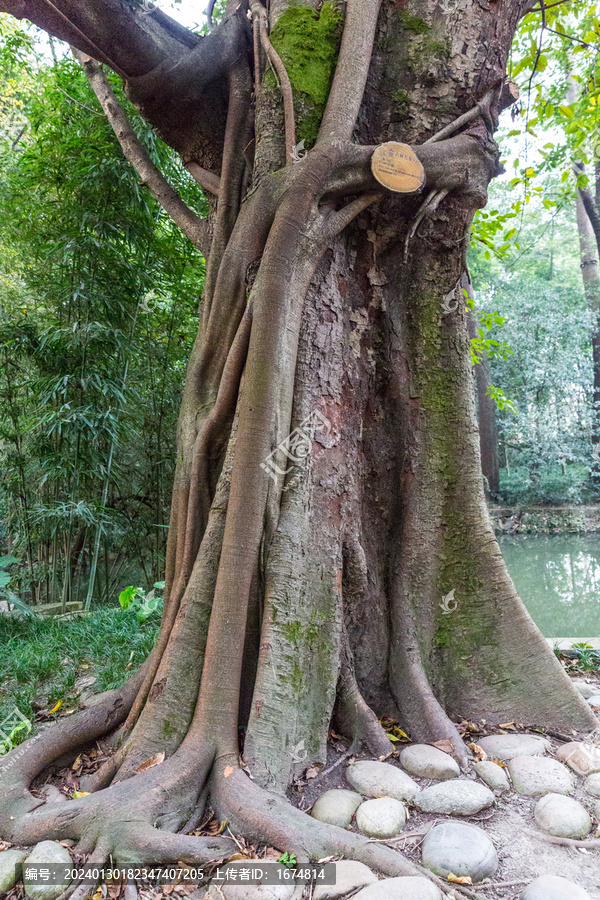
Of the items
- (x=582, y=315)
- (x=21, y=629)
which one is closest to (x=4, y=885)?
(x=21, y=629)

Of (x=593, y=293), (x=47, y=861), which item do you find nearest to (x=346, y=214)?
(x=47, y=861)

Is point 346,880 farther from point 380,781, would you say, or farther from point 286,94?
point 286,94

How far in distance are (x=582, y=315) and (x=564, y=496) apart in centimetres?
348

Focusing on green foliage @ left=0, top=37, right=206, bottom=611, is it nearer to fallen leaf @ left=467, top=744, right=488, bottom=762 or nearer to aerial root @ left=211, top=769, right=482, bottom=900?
aerial root @ left=211, top=769, right=482, bottom=900

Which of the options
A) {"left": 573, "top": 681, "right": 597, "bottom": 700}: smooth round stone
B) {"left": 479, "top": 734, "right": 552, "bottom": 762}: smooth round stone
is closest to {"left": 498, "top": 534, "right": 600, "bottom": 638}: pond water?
{"left": 573, "top": 681, "right": 597, "bottom": 700}: smooth round stone

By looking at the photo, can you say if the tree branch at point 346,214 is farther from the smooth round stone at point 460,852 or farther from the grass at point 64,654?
the grass at point 64,654

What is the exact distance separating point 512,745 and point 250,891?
3.39 feet

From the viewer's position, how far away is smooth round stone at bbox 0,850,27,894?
119 cm

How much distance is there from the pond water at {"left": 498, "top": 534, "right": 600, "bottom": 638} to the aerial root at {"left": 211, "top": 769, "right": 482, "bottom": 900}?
315 centimetres

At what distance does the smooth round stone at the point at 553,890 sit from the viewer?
111 centimetres

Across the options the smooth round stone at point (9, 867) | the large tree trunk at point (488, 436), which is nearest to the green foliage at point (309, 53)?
the smooth round stone at point (9, 867)

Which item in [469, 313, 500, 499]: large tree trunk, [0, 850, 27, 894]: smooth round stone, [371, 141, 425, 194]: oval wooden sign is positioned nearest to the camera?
[0, 850, 27, 894]: smooth round stone

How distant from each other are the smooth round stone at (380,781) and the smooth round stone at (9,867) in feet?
2.86

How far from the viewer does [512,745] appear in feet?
5.80
